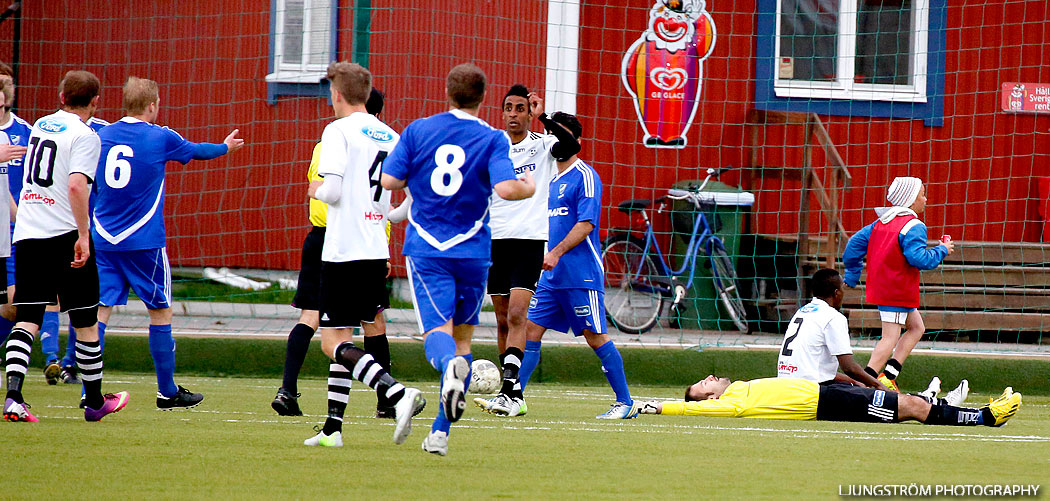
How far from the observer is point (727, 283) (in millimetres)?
12445

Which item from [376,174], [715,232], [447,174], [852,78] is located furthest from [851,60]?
[447,174]

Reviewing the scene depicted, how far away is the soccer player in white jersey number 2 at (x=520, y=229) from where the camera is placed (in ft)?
25.6

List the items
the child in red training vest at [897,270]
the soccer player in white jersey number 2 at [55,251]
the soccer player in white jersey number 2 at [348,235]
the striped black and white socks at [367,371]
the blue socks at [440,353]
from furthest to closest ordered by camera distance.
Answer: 1. the child in red training vest at [897,270]
2. the soccer player in white jersey number 2 at [55,251]
3. the soccer player in white jersey number 2 at [348,235]
4. the striped black and white socks at [367,371]
5. the blue socks at [440,353]

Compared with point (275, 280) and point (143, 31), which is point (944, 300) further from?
point (143, 31)

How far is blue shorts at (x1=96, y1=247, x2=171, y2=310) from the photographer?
7.30 meters

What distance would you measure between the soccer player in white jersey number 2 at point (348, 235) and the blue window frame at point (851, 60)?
833 cm

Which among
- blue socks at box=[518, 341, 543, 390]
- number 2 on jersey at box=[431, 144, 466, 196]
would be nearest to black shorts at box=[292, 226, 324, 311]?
blue socks at box=[518, 341, 543, 390]

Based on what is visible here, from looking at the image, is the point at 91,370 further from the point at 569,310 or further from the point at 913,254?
the point at 913,254

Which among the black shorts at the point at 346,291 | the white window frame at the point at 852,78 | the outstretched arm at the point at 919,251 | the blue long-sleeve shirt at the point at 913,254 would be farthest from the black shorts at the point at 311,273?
the white window frame at the point at 852,78

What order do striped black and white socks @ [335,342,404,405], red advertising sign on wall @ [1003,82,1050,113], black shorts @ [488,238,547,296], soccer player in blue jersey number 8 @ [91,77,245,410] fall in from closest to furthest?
striped black and white socks @ [335,342,404,405] → soccer player in blue jersey number 8 @ [91,77,245,410] → black shorts @ [488,238,547,296] → red advertising sign on wall @ [1003,82,1050,113]

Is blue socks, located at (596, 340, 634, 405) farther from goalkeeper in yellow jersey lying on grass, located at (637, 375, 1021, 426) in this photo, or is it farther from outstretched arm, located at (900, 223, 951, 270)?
outstretched arm, located at (900, 223, 951, 270)

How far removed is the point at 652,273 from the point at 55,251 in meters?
6.83

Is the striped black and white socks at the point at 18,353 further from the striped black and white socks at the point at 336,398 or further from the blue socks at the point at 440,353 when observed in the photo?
the blue socks at the point at 440,353

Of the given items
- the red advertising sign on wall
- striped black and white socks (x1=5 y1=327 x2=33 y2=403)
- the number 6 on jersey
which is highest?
the red advertising sign on wall
